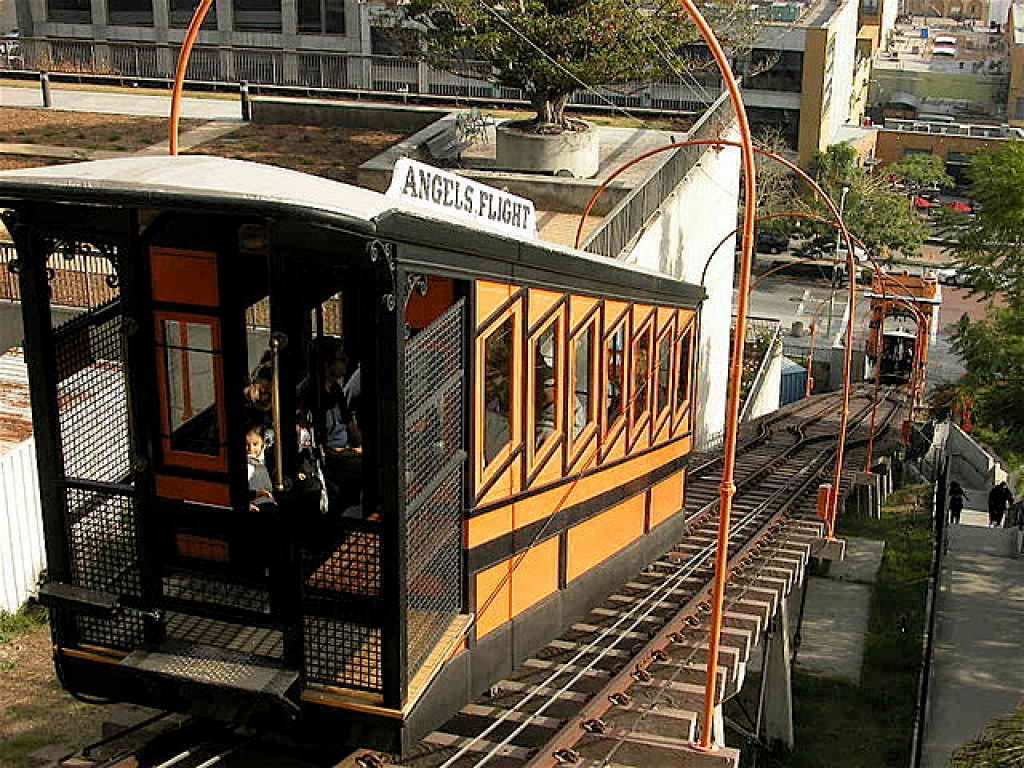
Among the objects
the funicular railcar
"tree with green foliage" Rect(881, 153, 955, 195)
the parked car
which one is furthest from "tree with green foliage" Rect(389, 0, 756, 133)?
"tree with green foliage" Rect(881, 153, 955, 195)

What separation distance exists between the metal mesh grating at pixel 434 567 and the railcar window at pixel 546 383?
4.22ft

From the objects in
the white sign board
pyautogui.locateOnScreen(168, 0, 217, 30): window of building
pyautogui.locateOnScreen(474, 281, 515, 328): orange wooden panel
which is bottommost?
pyautogui.locateOnScreen(474, 281, 515, 328): orange wooden panel

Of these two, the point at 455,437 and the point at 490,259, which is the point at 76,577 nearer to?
the point at 455,437

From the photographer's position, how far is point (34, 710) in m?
11.7

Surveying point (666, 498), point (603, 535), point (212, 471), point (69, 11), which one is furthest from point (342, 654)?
point (69, 11)

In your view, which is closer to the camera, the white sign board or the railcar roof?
the railcar roof

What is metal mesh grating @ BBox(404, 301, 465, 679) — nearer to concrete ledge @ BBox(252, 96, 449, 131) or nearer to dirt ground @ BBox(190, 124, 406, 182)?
dirt ground @ BBox(190, 124, 406, 182)

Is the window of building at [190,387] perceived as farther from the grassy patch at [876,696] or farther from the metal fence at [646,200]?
the grassy patch at [876,696]

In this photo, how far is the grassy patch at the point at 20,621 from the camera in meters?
13.2

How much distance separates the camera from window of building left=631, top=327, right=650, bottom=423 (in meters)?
10.9

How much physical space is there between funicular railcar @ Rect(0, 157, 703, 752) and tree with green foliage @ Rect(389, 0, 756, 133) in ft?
61.4

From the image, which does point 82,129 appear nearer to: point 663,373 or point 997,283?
point 997,283

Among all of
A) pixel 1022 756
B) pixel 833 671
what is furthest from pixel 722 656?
pixel 833 671

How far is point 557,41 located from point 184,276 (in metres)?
20.7
